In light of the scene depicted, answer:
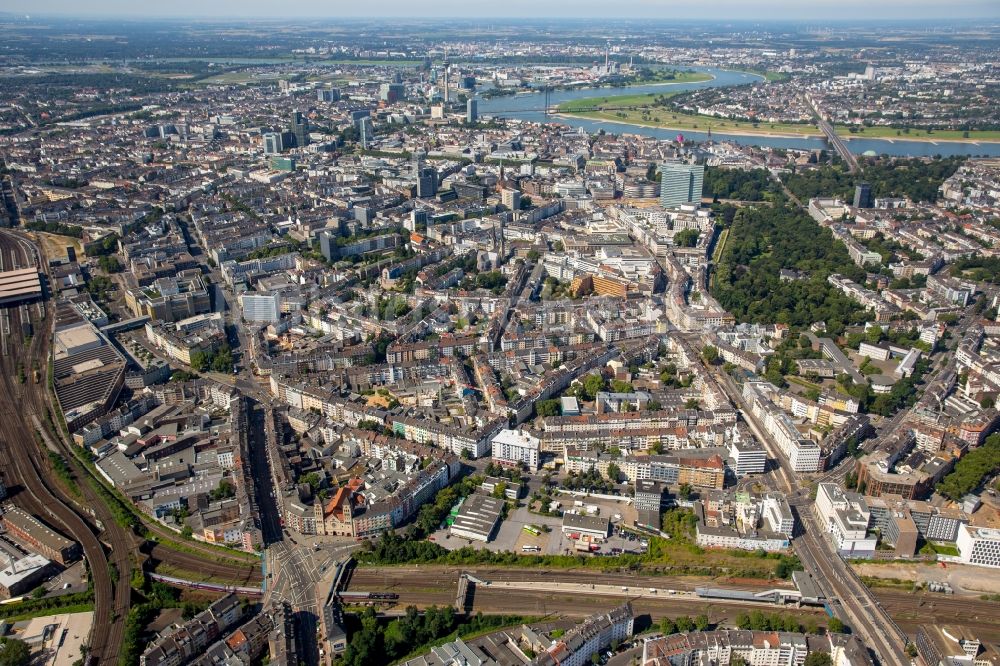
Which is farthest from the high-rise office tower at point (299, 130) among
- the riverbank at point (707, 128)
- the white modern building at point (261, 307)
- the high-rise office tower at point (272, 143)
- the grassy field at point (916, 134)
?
the grassy field at point (916, 134)

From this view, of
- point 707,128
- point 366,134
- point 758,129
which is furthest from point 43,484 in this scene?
point 758,129

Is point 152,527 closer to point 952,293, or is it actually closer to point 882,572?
point 882,572

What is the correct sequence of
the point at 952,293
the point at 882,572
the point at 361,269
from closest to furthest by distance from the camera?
the point at 882,572 < the point at 952,293 < the point at 361,269

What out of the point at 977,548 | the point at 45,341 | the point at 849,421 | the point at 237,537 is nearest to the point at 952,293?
the point at 849,421

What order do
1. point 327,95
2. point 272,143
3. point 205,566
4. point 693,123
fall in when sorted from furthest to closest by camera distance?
point 327,95 < point 693,123 < point 272,143 < point 205,566

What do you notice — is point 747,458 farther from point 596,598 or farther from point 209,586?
point 209,586

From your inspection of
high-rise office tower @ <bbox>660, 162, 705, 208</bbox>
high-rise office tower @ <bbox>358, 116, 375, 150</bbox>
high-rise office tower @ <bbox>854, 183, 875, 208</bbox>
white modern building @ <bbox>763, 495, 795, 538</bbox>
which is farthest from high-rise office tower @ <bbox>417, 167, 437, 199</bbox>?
white modern building @ <bbox>763, 495, 795, 538</bbox>

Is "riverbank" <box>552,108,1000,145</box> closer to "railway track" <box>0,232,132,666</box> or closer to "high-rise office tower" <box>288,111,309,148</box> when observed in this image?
"high-rise office tower" <box>288,111,309,148</box>
